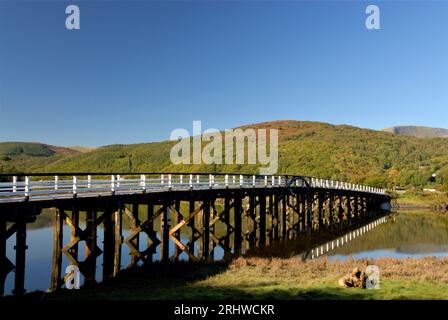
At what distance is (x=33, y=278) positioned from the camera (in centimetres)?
2308

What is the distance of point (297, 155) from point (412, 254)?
117 metres

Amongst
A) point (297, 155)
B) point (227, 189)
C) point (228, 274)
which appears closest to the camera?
point (228, 274)

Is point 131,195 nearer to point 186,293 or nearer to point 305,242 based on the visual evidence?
point 186,293

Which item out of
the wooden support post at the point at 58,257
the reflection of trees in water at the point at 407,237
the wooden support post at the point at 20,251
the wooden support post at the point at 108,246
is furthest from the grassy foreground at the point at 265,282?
the reflection of trees in water at the point at 407,237

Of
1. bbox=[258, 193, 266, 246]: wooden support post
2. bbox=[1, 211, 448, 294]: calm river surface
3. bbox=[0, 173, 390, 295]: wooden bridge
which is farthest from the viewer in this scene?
bbox=[258, 193, 266, 246]: wooden support post

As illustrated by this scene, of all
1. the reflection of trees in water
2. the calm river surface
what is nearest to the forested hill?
the reflection of trees in water

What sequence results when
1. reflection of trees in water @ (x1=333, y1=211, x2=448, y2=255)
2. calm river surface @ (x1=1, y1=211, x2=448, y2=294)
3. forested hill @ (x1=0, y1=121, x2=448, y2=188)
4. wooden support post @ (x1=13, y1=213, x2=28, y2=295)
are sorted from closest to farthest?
wooden support post @ (x1=13, y1=213, x2=28, y2=295) → calm river surface @ (x1=1, y1=211, x2=448, y2=294) → reflection of trees in water @ (x1=333, y1=211, x2=448, y2=255) → forested hill @ (x1=0, y1=121, x2=448, y2=188)

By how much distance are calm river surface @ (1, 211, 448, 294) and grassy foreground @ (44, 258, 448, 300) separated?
210 inches

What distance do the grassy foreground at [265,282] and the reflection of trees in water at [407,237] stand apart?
40.7 ft

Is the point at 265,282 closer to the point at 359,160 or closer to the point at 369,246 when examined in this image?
the point at 369,246

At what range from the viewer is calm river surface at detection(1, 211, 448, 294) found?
24575mm

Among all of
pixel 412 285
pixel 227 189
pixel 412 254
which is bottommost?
pixel 412 254

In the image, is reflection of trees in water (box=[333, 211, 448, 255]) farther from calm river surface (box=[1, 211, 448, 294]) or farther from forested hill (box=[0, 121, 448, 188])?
forested hill (box=[0, 121, 448, 188])
